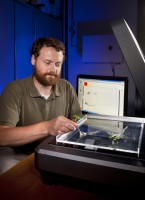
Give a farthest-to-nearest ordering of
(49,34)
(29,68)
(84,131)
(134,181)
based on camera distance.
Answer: (49,34) → (29,68) → (84,131) → (134,181)

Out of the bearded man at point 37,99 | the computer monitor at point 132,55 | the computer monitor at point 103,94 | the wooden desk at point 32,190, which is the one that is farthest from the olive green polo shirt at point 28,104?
the computer monitor at point 132,55

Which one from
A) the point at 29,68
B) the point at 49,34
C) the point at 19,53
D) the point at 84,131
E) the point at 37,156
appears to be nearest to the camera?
the point at 37,156

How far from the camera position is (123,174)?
0.69 meters

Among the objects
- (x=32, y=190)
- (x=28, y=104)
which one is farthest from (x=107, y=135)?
(x=28, y=104)

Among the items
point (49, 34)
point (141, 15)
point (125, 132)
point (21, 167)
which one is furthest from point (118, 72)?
point (21, 167)

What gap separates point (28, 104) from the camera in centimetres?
153

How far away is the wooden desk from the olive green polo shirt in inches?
17.9

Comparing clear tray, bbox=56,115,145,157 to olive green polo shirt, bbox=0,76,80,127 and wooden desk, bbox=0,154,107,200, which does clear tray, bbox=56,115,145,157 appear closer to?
wooden desk, bbox=0,154,107,200

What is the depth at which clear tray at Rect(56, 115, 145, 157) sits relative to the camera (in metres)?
0.83

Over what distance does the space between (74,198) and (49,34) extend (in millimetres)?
1895

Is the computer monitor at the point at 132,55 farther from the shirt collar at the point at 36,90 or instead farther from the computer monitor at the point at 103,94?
the computer monitor at the point at 103,94

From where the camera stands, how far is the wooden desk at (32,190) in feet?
2.63

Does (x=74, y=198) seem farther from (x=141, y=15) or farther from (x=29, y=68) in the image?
(x=141, y=15)

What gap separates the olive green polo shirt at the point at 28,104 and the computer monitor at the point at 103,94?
218mm
